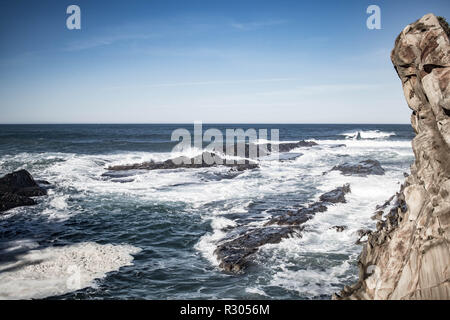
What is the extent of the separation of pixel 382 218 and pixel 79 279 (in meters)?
13.2

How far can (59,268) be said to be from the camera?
419 inches

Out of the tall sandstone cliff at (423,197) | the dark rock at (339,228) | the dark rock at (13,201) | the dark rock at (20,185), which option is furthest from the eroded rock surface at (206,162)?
the tall sandstone cliff at (423,197)

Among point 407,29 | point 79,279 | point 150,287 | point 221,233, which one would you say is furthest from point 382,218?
point 79,279

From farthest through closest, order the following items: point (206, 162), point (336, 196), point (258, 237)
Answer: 1. point (206, 162)
2. point (336, 196)
3. point (258, 237)

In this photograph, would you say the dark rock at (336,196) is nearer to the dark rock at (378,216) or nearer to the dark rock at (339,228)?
the dark rock at (378,216)

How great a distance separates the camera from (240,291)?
359 inches

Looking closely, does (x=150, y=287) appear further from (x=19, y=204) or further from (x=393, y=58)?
(x=19, y=204)

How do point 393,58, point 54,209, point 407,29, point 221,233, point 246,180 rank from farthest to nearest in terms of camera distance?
1. point 246,180
2. point 54,209
3. point 221,233
4. point 393,58
5. point 407,29

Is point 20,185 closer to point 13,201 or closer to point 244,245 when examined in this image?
point 13,201

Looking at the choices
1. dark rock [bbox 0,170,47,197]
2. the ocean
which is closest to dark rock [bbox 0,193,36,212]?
the ocean

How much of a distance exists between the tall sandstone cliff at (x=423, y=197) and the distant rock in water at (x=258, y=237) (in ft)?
15.8

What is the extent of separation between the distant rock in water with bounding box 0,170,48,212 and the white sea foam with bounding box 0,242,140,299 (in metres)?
7.06

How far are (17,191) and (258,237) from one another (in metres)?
17.2

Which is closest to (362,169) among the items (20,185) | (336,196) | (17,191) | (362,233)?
(336,196)
